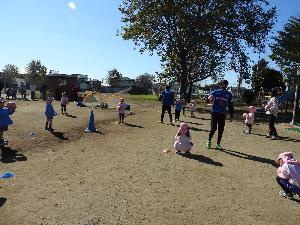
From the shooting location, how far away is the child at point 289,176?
793 centimetres

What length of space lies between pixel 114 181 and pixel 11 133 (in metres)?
8.73

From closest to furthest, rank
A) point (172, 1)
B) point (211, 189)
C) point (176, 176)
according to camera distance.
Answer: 1. point (211, 189)
2. point (176, 176)
3. point (172, 1)

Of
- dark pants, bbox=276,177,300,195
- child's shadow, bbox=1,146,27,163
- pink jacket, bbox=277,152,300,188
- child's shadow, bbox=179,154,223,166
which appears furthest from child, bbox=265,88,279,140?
child's shadow, bbox=1,146,27,163

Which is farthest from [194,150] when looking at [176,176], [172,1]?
[172,1]

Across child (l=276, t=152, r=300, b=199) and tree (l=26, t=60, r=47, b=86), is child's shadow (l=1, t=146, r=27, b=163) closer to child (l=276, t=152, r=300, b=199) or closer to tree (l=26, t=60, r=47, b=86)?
child (l=276, t=152, r=300, b=199)

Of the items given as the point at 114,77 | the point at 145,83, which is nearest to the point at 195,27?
the point at 145,83

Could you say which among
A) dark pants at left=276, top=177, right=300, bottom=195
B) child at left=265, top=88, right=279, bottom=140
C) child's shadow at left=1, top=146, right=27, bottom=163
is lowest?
child's shadow at left=1, top=146, right=27, bottom=163

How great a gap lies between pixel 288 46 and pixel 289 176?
34841mm

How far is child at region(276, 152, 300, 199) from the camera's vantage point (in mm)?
7926

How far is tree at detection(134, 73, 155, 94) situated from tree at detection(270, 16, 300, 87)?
1964 inches

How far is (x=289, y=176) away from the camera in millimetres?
8062

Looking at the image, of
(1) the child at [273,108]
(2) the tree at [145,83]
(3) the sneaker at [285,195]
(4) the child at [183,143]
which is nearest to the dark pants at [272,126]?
(1) the child at [273,108]

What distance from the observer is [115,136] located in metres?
16.7

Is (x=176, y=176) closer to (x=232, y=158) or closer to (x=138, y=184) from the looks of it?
(x=138, y=184)
